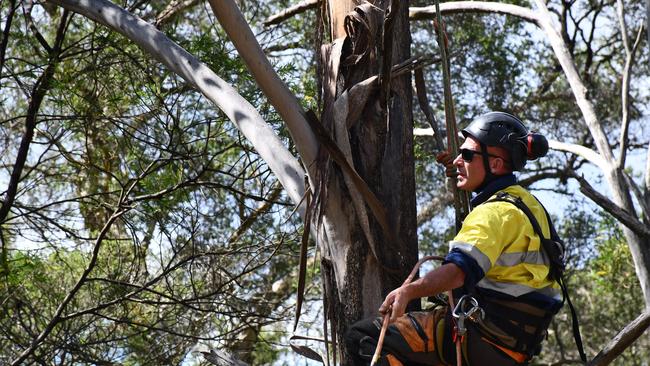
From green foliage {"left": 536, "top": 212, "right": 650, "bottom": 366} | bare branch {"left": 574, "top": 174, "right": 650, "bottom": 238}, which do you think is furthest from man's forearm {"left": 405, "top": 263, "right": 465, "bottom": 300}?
green foliage {"left": 536, "top": 212, "right": 650, "bottom": 366}

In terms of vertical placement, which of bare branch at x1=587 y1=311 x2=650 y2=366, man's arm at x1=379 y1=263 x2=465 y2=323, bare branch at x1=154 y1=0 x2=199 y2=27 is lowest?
bare branch at x1=587 y1=311 x2=650 y2=366

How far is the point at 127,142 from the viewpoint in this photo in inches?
Answer: 294

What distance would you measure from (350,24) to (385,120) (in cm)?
44

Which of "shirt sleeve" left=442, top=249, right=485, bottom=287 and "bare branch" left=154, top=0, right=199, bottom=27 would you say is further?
"bare branch" left=154, top=0, right=199, bottom=27

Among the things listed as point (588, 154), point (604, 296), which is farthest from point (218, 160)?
point (604, 296)

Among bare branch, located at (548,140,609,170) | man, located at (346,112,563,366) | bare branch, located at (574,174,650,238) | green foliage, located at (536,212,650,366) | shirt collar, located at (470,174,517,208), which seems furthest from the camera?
green foliage, located at (536,212,650,366)

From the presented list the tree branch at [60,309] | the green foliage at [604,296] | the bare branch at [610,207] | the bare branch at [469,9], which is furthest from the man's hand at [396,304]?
the green foliage at [604,296]

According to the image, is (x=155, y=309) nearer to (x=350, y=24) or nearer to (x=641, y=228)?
(x=641, y=228)

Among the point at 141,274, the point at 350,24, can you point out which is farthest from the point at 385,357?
the point at 141,274

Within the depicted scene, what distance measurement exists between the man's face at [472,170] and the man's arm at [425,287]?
25.5 inches

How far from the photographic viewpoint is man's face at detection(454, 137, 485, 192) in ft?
12.7

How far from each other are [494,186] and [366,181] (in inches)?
20.6

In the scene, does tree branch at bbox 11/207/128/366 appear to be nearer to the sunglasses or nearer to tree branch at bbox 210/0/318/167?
tree branch at bbox 210/0/318/167

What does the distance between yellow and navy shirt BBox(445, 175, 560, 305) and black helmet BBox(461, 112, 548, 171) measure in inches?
8.5
